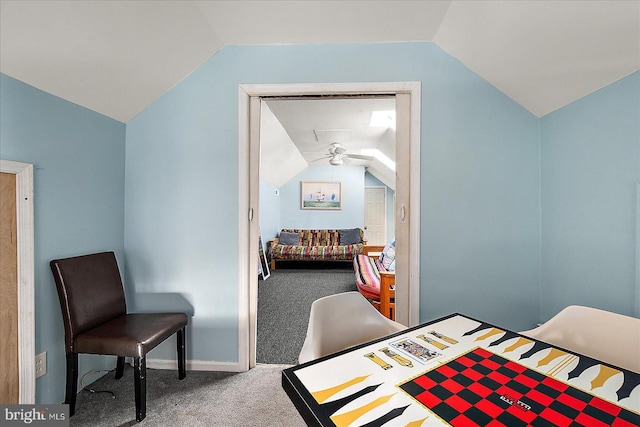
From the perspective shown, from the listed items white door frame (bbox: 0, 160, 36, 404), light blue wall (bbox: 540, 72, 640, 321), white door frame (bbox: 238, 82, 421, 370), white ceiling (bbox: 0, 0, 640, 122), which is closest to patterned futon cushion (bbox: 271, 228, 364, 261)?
white door frame (bbox: 238, 82, 421, 370)

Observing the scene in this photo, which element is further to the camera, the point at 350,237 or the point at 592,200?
the point at 350,237

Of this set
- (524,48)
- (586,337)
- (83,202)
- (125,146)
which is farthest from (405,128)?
(83,202)

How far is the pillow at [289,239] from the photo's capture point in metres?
6.46

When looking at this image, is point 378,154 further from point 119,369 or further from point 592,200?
point 119,369

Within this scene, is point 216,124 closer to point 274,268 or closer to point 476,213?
point 476,213

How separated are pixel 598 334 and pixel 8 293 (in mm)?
2890

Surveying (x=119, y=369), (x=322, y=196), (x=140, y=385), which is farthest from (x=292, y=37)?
(x=322, y=196)

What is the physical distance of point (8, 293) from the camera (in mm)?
1471

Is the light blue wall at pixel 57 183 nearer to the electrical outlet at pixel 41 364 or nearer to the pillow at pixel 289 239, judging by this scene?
the electrical outlet at pixel 41 364

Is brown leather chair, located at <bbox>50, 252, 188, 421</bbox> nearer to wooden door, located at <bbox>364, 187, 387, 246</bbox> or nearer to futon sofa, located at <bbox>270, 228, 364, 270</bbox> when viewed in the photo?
futon sofa, located at <bbox>270, 228, 364, 270</bbox>

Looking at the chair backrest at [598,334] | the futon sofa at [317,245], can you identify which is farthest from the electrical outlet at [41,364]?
the futon sofa at [317,245]

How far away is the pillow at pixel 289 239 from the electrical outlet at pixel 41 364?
484cm

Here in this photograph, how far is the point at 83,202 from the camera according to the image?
1.85 m

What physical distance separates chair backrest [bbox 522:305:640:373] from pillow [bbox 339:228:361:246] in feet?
17.0
